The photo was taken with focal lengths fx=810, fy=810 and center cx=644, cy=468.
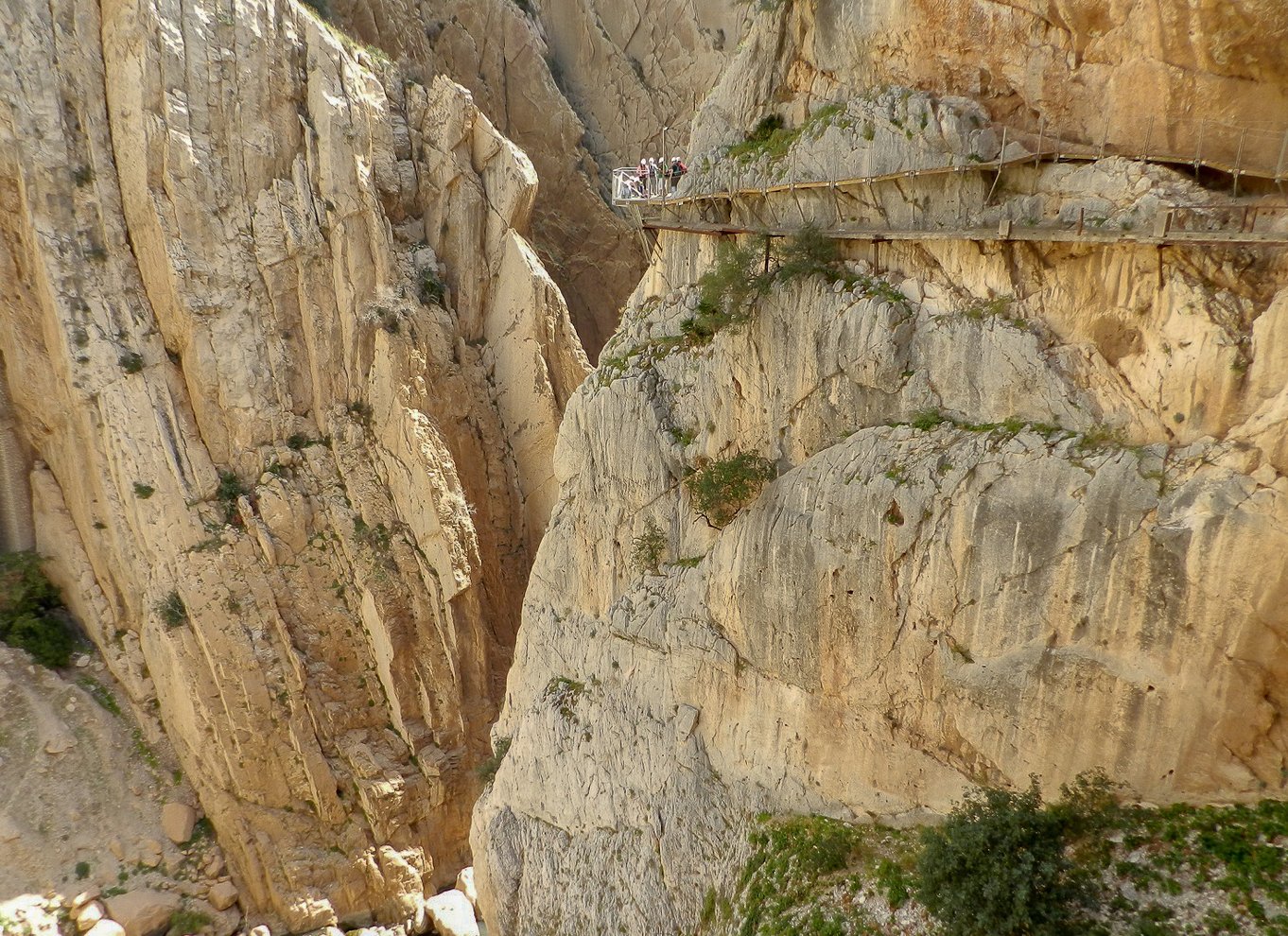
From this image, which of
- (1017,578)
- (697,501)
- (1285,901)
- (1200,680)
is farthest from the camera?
(697,501)

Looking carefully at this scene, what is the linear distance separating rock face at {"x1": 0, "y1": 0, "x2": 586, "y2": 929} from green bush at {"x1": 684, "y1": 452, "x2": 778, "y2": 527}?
42.6ft

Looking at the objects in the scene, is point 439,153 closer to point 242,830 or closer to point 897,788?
point 242,830

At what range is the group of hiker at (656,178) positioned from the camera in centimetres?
1855

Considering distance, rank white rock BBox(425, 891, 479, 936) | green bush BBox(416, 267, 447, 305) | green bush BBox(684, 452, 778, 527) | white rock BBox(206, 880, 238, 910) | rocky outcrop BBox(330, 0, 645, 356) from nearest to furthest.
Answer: green bush BBox(684, 452, 778, 527) → white rock BBox(206, 880, 238, 910) → white rock BBox(425, 891, 479, 936) → green bush BBox(416, 267, 447, 305) → rocky outcrop BBox(330, 0, 645, 356)

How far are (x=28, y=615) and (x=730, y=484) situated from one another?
24.9 metres

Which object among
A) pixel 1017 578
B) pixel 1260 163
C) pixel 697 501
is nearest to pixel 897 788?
pixel 1017 578

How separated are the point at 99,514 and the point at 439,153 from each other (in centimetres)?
1670

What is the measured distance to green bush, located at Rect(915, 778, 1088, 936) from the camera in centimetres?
1069

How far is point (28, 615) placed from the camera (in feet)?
87.4

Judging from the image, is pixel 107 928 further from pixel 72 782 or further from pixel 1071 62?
pixel 1071 62

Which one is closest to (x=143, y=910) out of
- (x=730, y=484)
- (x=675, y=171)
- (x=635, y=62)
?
(x=730, y=484)

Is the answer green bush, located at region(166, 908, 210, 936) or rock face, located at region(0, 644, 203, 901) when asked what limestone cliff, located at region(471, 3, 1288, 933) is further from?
rock face, located at region(0, 644, 203, 901)

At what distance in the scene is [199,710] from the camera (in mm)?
25312

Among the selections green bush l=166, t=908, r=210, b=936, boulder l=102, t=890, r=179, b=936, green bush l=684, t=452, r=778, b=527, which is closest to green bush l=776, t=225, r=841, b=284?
green bush l=684, t=452, r=778, b=527
